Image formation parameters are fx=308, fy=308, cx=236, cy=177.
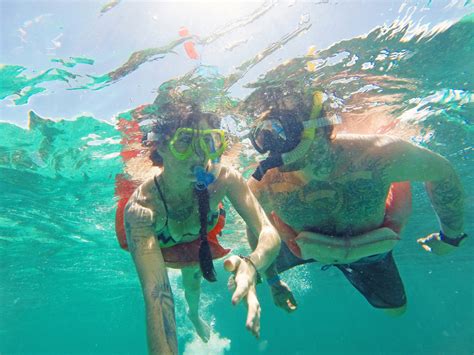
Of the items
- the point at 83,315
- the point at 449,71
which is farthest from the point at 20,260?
the point at 83,315

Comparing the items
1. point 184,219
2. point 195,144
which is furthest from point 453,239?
point 195,144

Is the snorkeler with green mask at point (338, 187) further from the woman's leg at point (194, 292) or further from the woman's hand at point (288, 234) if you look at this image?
the woman's leg at point (194, 292)

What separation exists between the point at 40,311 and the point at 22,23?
5962 cm

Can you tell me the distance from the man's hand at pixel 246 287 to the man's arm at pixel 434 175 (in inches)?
164

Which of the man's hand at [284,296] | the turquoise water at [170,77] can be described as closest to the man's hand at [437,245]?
the man's hand at [284,296]

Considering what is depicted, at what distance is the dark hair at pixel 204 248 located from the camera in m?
4.33

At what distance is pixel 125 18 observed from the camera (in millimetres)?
6406

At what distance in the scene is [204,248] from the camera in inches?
174

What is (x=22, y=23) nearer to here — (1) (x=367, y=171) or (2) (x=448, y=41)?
(1) (x=367, y=171)

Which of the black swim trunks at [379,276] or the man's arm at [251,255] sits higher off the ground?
the man's arm at [251,255]

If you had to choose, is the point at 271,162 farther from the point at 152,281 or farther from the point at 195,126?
the point at 152,281

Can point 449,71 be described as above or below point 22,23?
below

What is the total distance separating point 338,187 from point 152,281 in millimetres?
3922

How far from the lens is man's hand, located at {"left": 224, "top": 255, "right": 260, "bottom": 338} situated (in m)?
2.26
